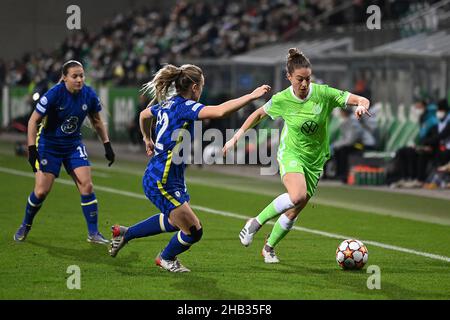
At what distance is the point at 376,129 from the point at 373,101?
4.82ft

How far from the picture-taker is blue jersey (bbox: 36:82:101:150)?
460 inches

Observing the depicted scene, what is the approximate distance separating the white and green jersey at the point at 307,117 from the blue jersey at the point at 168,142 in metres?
1.43

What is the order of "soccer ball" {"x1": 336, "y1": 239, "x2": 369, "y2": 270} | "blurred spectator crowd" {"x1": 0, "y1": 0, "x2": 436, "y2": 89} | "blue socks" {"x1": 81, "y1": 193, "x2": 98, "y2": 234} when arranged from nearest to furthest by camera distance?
"soccer ball" {"x1": 336, "y1": 239, "x2": 369, "y2": 270} → "blue socks" {"x1": 81, "y1": 193, "x2": 98, "y2": 234} → "blurred spectator crowd" {"x1": 0, "y1": 0, "x2": 436, "y2": 89}

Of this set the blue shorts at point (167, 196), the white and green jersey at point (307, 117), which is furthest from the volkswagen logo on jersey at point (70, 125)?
the blue shorts at point (167, 196)

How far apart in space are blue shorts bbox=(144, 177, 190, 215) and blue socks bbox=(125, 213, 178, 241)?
0.28 m

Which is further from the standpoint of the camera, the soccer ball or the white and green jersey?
the white and green jersey

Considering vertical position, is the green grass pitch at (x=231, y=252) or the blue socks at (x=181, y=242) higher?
the blue socks at (x=181, y=242)

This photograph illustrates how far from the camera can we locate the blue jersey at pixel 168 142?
9273 mm

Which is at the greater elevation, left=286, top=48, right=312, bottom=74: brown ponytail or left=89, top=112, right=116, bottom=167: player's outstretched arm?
left=286, top=48, right=312, bottom=74: brown ponytail

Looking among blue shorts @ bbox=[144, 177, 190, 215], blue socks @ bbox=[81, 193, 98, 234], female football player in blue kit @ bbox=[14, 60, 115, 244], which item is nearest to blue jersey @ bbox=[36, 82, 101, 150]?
female football player in blue kit @ bbox=[14, 60, 115, 244]

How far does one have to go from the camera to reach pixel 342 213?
16.0m
